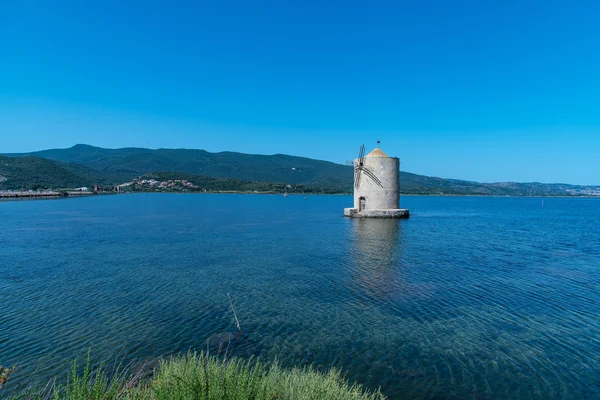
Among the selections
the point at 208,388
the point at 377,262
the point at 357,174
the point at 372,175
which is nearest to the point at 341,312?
the point at 208,388

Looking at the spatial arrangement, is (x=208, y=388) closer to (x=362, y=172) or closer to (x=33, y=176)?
(x=362, y=172)

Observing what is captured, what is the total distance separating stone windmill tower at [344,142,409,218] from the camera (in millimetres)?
45312

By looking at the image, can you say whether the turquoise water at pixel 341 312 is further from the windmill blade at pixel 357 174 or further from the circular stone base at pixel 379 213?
the windmill blade at pixel 357 174

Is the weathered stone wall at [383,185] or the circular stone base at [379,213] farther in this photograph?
the circular stone base at [379,213]

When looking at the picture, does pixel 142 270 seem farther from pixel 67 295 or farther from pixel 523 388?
pixel 523 388

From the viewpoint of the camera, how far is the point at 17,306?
493 inches

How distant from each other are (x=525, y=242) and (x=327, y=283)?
72.7 feet

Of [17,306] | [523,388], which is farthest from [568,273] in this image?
[17,306]

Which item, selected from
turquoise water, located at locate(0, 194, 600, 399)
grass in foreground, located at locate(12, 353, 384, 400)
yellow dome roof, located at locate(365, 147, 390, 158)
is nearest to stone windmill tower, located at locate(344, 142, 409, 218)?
yellow dome roof, located at locate(365, 147, 390, 158)

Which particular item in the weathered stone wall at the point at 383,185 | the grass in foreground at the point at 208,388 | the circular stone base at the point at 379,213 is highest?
the weathered stone wall at the point at 383,185

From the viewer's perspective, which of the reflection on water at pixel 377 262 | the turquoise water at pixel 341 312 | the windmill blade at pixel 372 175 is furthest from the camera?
the windmill blade at pixel 372 175

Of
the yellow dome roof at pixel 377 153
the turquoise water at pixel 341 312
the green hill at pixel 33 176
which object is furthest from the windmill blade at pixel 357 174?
the green hill at pixel 33 176

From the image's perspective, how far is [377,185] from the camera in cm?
4603

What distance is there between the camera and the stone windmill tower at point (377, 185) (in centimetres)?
4531
